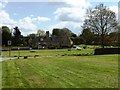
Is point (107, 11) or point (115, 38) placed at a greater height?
point (107, 11)

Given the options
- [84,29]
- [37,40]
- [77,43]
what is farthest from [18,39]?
[84,29]

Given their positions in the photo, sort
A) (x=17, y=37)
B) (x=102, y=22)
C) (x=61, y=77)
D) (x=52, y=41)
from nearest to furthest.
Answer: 1. (x=61, y=77)
2. (x=102, y=22)
3. (x=17, y=37)
4. (x=52, y=41)

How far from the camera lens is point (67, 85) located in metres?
12.8

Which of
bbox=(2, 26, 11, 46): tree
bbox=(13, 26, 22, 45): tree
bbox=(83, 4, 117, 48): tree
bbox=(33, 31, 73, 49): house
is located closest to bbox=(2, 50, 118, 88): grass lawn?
bbox=(83, 4, 117, 48): tree

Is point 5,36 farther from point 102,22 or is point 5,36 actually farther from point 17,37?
point 102,22

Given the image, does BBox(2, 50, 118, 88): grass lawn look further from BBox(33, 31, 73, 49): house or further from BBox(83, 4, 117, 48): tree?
BBox(33, 31, 73, 49): house

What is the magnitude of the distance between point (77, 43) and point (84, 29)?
262 ft

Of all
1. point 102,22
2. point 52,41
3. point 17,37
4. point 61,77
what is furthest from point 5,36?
point 61,77

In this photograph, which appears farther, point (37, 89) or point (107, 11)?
point (107, 11)

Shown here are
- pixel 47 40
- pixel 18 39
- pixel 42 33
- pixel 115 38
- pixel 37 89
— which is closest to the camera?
pixel 37 89

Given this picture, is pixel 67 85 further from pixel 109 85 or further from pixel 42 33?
pixel 42 33

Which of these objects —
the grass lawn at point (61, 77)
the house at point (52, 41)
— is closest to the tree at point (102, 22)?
the grass lawn at point (61, 77)

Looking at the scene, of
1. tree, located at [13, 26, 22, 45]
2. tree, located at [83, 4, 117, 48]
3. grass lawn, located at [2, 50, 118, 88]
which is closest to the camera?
grass lawn, located at [2, 50, 118, 88]

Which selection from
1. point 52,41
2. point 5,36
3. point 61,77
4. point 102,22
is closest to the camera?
point 61,77
